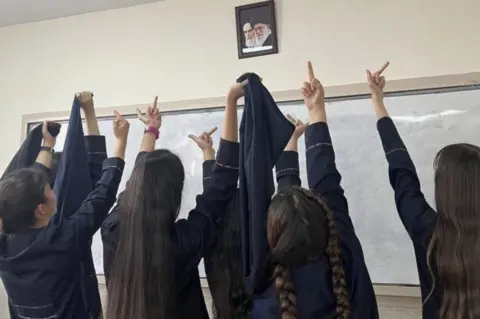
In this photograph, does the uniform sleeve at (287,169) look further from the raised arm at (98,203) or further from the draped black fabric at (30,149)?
the draped black fabric at (30,149)

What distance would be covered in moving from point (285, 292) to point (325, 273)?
0.34ft

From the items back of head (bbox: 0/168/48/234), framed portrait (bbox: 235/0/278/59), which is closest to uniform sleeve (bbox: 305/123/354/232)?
back of head (bbox: 0/168/48/234)

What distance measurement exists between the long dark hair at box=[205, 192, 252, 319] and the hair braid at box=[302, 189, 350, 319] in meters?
0.26

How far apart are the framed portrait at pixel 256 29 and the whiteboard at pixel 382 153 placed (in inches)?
12.0

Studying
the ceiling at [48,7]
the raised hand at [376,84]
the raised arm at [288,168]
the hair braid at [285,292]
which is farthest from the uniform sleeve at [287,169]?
the ceiling at [48,7]

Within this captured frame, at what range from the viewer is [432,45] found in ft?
5.95

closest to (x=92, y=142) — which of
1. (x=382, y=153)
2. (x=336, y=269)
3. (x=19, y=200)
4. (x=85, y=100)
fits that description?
(x=85, y=100)

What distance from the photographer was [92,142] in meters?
1.58

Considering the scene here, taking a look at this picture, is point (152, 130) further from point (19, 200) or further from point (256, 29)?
point (256, 29)

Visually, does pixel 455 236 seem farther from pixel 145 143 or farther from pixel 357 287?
pixel 145 143

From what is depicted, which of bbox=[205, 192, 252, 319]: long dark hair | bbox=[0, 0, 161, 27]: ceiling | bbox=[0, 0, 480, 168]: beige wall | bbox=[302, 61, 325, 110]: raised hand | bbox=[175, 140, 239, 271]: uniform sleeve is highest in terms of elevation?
bbox=[0, 0, 161, 27]: ceiling

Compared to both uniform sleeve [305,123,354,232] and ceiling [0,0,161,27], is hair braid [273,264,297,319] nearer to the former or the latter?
uniform sleeve [305,123,354,232]

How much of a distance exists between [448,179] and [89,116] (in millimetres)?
1125

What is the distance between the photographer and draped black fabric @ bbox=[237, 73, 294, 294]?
42.9 inches
